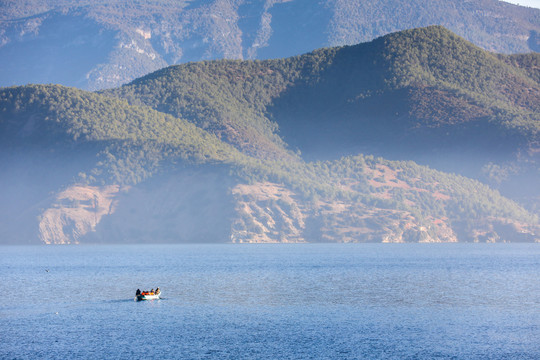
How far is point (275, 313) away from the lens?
85.2 meters

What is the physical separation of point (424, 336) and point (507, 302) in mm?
24739

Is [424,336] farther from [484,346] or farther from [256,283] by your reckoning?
[256,283]

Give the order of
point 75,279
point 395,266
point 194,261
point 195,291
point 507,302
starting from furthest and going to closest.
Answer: point 194,261 < point 395,266 < point 75,279 < point 195,291 < point 507,302

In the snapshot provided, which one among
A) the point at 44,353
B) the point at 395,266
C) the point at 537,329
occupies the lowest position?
the point at 44,353

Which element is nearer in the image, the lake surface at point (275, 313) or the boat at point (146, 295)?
the lake surface at point (275, 313)

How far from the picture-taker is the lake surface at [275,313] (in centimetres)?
6725

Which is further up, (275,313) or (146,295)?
(146,295)

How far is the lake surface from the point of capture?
67.2m

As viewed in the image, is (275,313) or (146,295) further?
(146,295)

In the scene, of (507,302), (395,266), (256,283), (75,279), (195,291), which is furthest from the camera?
(395,266)

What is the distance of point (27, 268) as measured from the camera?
149m

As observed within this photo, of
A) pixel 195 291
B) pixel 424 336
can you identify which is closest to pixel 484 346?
pixel 424 336

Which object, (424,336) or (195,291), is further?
(195,291)

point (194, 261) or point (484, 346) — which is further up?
point (194, 261)
